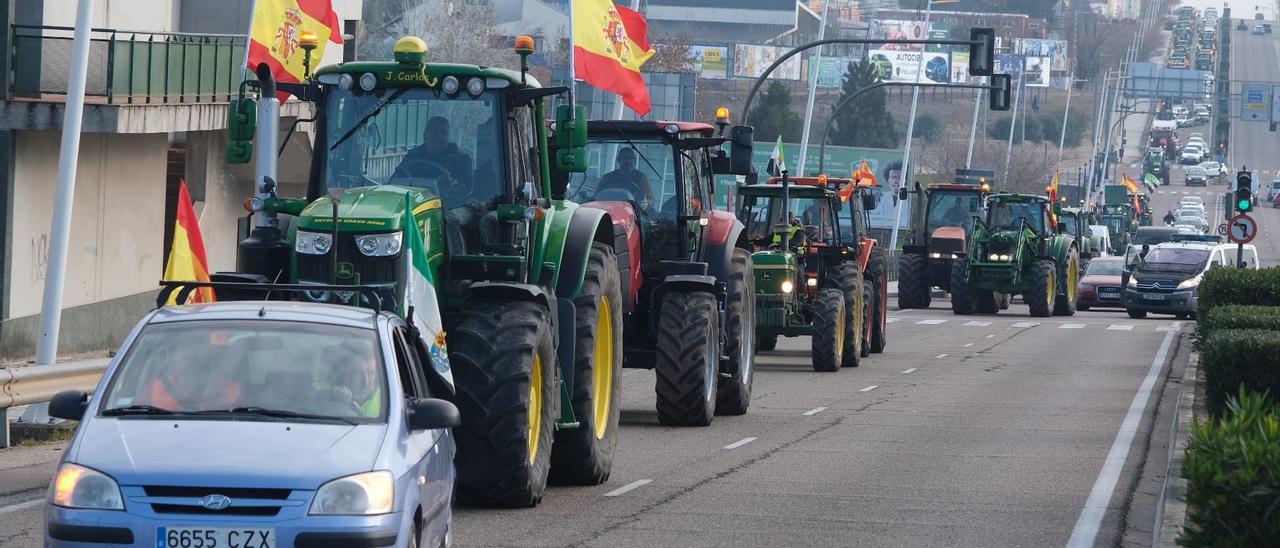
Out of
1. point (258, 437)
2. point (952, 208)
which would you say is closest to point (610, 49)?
point (258, 437)

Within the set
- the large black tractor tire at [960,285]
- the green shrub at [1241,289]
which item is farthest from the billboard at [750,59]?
the green shrub at [1241,289]

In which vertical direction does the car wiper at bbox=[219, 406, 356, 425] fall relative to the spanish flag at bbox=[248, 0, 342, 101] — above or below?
below

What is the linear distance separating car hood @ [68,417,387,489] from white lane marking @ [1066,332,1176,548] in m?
4.79

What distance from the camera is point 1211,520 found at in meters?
7.08

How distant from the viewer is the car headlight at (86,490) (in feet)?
24.0

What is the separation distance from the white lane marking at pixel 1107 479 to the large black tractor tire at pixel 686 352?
11.5 ft

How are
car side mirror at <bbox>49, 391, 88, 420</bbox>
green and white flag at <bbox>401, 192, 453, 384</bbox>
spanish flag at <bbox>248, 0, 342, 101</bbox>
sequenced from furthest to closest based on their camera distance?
1. spanish flag at <bbox>248, 0, 342, 101</bbox>
2. green and white flag at <bbox>401, 192, 453, 384</bbox>
3. car side mirror at <bbox>49, 391, 88, 420</bbox>

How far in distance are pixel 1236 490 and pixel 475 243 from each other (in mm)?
6119

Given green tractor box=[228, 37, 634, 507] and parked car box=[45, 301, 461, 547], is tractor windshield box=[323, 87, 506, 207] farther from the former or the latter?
parked car box=[45, 301, 461, 547]

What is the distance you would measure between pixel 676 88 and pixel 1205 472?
291ft

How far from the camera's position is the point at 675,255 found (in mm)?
17266

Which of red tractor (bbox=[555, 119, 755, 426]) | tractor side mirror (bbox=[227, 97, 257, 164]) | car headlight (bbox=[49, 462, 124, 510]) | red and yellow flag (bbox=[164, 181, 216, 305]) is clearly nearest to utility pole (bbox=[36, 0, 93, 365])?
red and yellow flag (bbox=[164, 181, 216, 305])

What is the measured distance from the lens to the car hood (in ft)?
24.0

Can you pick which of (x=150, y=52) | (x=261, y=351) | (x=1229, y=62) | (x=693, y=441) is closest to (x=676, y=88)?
(x=150, y=52)
